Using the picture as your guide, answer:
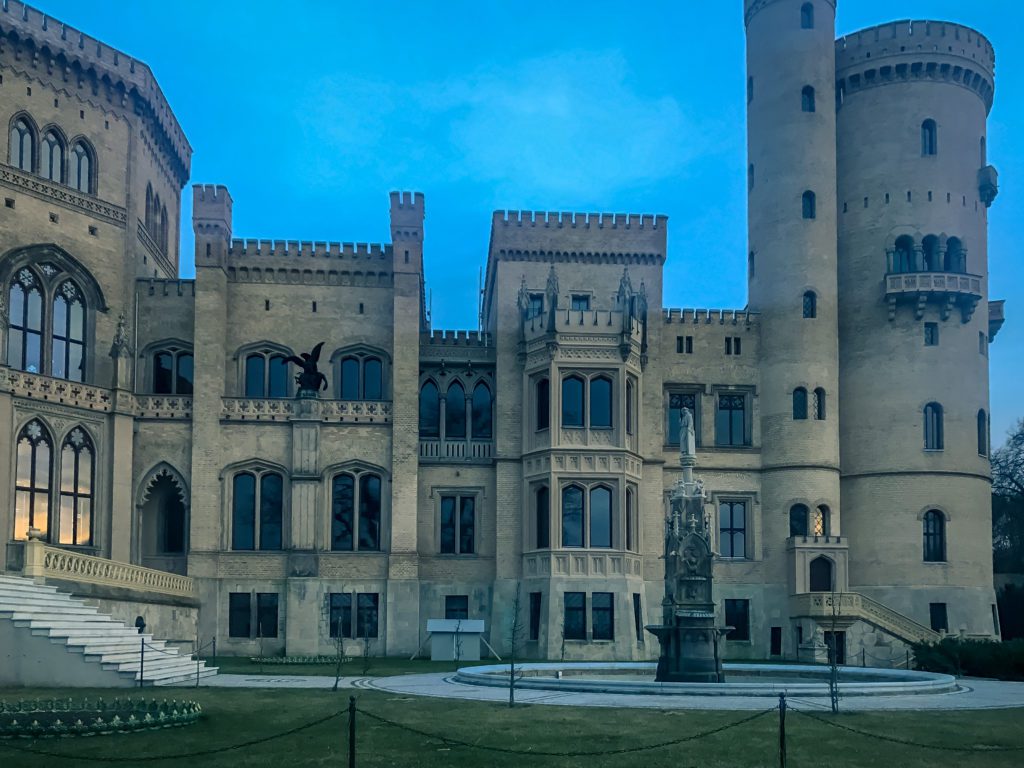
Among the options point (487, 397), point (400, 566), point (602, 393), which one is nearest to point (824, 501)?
point (602, 393)

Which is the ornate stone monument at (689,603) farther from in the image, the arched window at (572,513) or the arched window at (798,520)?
the arched window at (798,520)

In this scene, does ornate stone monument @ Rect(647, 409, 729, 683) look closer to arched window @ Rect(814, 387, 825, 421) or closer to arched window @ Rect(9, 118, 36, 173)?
arched window @ Rect(814, 387, 825, 421)

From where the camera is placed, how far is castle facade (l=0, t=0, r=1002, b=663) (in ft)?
156

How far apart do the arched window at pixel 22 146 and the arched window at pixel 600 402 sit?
23.6 metres

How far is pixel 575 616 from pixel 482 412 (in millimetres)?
9924

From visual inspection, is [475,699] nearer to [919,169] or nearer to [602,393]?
[602,393]

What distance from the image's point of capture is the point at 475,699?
27.0 metres

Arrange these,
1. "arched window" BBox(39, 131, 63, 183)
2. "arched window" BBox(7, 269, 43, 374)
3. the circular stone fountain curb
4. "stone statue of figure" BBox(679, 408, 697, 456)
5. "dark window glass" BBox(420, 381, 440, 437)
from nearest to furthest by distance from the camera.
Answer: the circular stone fountain curb
"stone statue of figure" BBox(679, 408, 697, 456)
"arched window" BBox(7, 269, 43, 374)
"arched window" BBox(39, 131, 63, 183)
"dark window glass" BBox(420, 381, 440, 437)

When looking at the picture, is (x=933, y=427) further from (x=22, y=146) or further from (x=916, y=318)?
(x=22, y=146)

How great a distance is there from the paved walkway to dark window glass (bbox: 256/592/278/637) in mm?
14279

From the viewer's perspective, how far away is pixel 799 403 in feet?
177

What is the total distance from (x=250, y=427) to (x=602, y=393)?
577 inches

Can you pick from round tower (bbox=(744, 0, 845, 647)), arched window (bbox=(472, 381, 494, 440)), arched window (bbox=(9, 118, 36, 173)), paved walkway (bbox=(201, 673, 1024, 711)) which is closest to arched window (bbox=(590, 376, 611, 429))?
arched window (bbox=(472, 381, 494, 440))

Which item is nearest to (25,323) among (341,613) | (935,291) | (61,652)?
(341,613)
